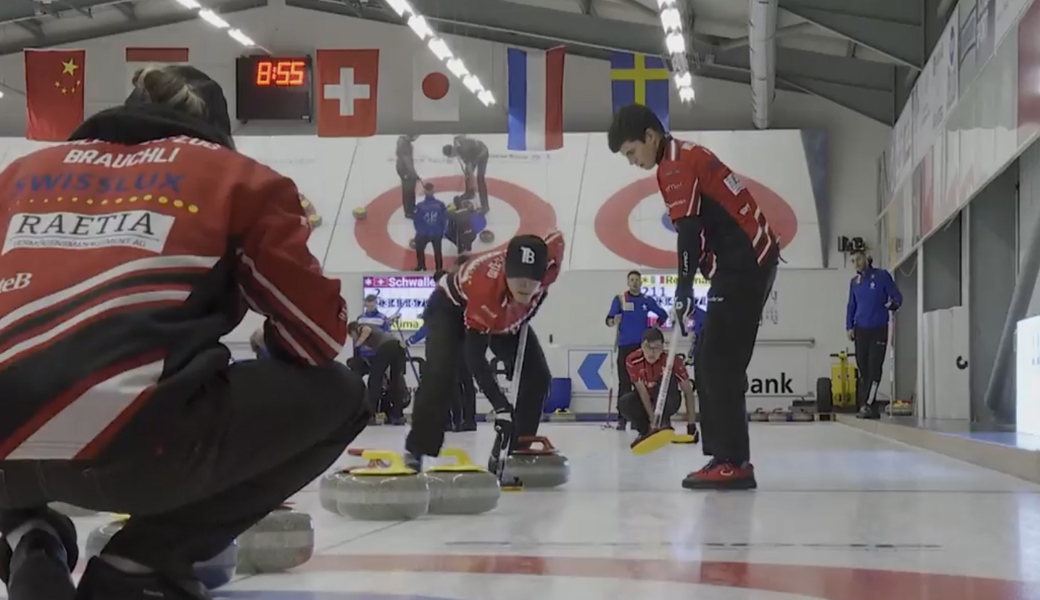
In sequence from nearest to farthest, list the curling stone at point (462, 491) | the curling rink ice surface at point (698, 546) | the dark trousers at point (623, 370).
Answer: the curling rink ice surface at point (698, 546) < the curling stone at point (462, 491) < the dark trousers at point (623, 370)

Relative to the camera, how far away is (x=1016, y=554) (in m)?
2.72

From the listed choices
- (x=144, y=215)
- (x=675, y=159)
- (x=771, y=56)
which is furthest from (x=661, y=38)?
(x=144, y=215)

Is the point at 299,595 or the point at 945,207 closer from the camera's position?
the point at 299,595

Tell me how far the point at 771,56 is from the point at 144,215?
45.6ft

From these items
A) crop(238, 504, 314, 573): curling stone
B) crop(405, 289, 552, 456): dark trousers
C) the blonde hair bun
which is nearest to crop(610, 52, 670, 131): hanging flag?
crop(405, 289, 552, 456): dark trousers

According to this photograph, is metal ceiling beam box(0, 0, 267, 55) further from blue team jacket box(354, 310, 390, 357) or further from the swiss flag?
the swiss flag

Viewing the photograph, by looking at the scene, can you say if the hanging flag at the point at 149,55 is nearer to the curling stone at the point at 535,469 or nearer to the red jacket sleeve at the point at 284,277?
the curling stone at the point at 535,469

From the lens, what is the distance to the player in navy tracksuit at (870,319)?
1293 centimetres

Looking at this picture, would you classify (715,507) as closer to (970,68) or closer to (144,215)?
(144,215)

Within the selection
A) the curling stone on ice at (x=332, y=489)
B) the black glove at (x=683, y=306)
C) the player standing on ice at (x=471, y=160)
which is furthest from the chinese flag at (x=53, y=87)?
the curling stone on ice at (x=332, y=489)

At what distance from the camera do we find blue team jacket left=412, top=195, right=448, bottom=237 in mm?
18188

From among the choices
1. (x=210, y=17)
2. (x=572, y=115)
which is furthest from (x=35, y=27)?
(x=572, y=115)

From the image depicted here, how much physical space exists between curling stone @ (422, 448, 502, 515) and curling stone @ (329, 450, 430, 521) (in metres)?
0.18

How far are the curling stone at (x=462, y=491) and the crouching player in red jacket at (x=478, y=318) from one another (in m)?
0.67
